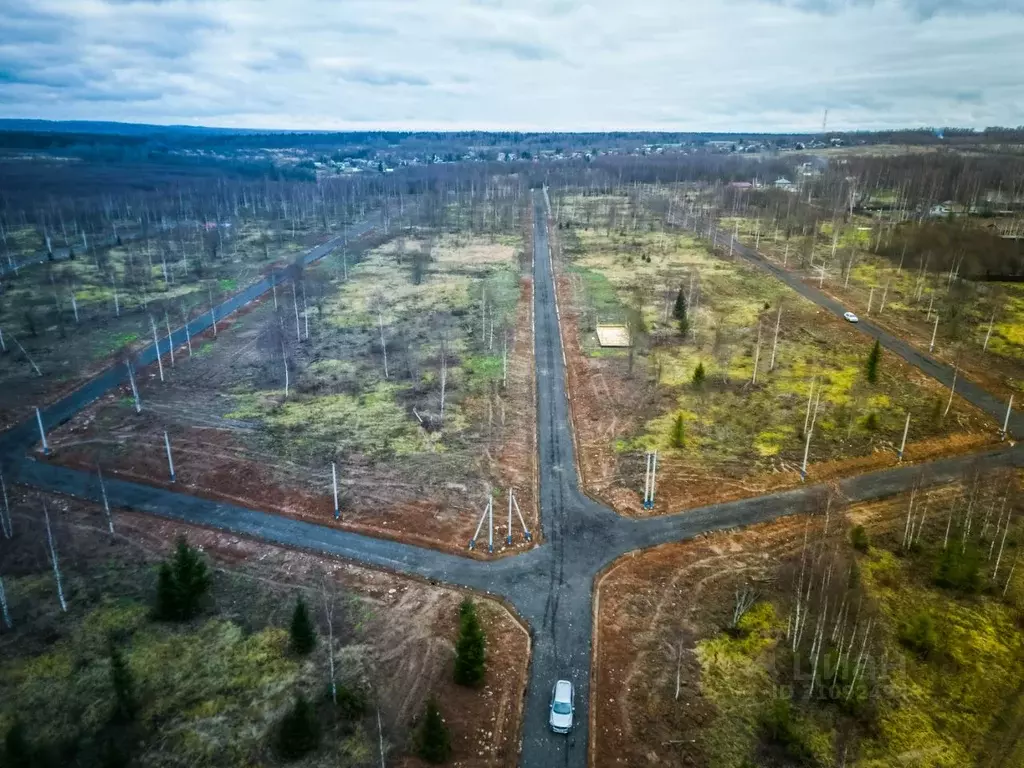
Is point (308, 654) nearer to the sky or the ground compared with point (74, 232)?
nearer to the ground

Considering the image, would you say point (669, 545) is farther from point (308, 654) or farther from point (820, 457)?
point (308, 654)

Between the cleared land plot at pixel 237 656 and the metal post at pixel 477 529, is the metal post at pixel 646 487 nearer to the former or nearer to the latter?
the metal post at pixel 477 529

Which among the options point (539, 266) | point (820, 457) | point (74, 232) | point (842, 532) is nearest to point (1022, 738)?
point (842, 532)

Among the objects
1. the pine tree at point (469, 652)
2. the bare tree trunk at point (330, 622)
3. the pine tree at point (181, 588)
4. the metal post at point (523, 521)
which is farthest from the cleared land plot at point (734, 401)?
the pine tree at point (181, 588)

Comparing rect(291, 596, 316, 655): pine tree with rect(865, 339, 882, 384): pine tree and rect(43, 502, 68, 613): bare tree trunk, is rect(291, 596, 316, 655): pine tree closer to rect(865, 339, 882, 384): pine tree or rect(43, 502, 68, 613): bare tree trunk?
rect(43, 502, 68, 613): bare tree trunk

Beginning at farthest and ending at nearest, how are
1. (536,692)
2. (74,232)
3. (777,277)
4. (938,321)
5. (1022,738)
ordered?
1. (74,232)
2. (777,277)
3. (938,321)
4. (536,692)
5. (1022,738)

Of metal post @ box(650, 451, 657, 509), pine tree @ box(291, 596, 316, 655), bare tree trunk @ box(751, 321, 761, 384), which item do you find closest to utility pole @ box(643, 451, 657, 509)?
metal post @ box(650, 451, 657, 509)
